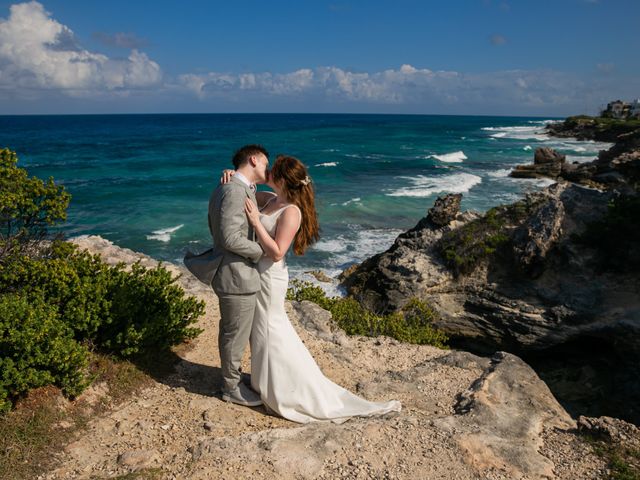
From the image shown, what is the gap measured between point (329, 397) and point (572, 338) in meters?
7.00

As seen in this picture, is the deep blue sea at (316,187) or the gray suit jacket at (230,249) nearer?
the gray suit jacket at (230,249)

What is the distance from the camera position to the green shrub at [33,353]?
4.61 m

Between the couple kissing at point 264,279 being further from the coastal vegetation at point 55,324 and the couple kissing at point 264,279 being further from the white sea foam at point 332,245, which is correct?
the white sea foam at point 332,245

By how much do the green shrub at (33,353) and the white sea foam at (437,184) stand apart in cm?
2813

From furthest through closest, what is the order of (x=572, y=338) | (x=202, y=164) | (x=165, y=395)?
(x=202, y=164)
(x=572, y=338)
(x=165, y=395)

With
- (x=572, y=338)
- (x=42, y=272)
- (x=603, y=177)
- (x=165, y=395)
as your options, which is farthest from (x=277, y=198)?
(x=603, y=177)

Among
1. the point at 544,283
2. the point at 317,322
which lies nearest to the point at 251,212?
the point at 317,322

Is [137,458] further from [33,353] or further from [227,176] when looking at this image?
[227,176]

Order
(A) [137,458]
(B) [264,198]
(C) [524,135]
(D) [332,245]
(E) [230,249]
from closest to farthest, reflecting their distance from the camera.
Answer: (A) [137,458] → (E) [230,249] → (B) [264,198] → (D) [332,245] → (C) [524,135]

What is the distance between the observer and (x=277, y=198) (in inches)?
191

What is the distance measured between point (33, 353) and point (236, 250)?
230 cm

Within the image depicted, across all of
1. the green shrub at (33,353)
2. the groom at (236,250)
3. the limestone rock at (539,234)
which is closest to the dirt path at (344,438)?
the green shrub at (33,353)

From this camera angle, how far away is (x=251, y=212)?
4570 millimetres

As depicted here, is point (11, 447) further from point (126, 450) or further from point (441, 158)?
point (441, 158)
